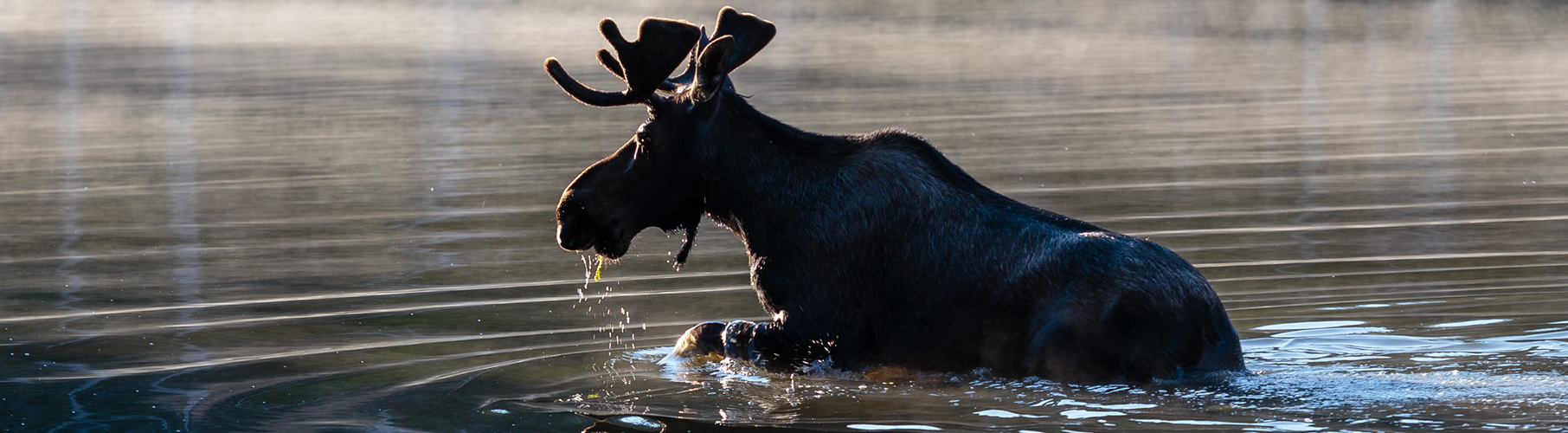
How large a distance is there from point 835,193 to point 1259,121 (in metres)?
16.6

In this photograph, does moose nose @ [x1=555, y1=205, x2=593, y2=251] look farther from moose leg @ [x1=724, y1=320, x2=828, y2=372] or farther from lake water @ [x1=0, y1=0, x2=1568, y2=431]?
moose leg @ [x1=724, y1=320, x2=828, y2=372]

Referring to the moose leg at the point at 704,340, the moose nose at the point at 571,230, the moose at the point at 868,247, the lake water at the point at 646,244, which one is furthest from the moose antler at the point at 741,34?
the lake water at the point at 646,244

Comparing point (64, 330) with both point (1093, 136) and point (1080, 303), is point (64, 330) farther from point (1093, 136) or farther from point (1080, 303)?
point (1093, 136)

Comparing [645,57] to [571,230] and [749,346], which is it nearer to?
[571,230]

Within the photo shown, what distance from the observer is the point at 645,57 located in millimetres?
9023

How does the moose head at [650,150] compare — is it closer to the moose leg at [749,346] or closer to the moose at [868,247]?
the moose at [868,247]

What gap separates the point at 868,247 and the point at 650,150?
1074 millimetres

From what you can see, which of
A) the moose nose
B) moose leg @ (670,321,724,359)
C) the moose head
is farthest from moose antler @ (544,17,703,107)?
moose leg @ (670,321,724,359)

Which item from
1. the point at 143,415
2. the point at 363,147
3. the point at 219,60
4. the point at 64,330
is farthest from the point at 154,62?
the point at 143,415

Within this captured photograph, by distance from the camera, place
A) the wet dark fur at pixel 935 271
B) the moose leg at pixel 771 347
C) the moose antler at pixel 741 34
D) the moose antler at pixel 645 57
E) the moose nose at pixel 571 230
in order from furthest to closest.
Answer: the moose antler at pixel 741 34
the moose nose at pixel 571 230
the moose antler at pixel 645 57
the moose leg at pixel 771 347
the wet dark fur at pixel 935 271

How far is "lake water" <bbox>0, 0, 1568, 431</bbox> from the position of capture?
8320mm

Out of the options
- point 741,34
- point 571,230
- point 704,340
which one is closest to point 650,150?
point 571,230

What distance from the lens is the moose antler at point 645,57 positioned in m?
8.99

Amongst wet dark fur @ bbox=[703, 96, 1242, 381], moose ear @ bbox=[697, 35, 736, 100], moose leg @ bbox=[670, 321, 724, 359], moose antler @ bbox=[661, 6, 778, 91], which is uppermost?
moose antler @ bbox=[661, 6, 778, 91]
